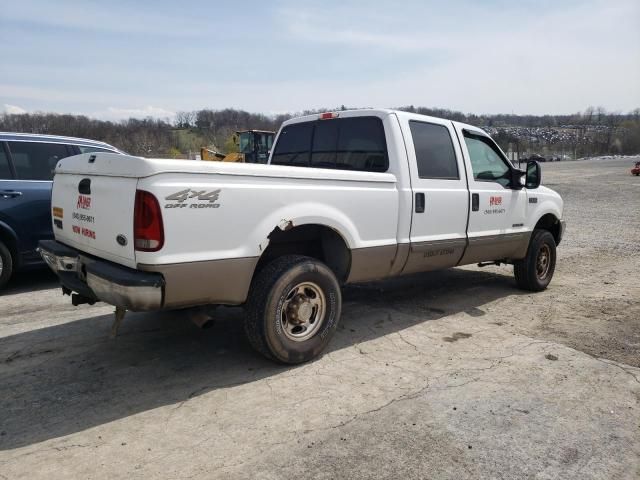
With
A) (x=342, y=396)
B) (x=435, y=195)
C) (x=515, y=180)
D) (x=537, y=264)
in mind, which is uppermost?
(x=515, y=180)

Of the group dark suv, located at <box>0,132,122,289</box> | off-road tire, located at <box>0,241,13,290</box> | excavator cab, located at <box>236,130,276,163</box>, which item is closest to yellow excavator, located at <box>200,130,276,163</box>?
excavator cab, located at <box>236,130,276,163</box>

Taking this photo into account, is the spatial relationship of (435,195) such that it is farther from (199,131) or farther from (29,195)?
(199,131)

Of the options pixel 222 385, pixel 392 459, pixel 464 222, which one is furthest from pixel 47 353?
pixel 464 222

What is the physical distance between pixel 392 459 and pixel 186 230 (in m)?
1.83

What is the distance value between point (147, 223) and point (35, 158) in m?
4.42

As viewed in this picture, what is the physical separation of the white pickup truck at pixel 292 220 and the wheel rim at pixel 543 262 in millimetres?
739

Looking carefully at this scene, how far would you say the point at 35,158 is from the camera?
21.1 ft

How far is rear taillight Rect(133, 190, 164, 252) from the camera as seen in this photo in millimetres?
3018

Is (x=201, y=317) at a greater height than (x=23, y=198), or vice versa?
(x=23, y=198)

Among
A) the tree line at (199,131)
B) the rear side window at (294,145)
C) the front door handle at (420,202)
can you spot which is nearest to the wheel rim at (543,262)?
the front door handle at (420,202)

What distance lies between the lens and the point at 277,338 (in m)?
3.71

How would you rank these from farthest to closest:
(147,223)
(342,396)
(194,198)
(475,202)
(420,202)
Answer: (475,202) → (420,202) → (342,396) → (194,198) → (147,223)

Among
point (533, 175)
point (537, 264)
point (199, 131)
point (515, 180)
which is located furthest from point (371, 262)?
point (199, 131)

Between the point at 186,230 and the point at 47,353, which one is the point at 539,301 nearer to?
the point at 186,230
